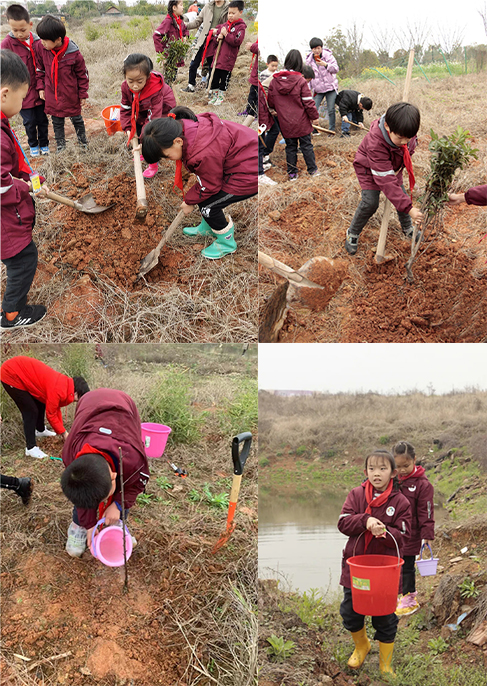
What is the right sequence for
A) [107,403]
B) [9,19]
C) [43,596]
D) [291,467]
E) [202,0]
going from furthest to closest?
1. [202,0]
2. [291,467]
3. [9,19]
4. [107,403]
5. [43,596]

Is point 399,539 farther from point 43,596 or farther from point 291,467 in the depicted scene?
point 291,467

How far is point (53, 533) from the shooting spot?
Answer: 256 centimetres

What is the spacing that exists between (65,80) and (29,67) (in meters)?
0.35

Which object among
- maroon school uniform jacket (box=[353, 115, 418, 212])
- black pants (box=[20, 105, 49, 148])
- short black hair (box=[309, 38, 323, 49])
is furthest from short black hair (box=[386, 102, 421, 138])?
short black hair (box=[309, 38, 323, 49])

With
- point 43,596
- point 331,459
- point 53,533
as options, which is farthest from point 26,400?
point 331,459

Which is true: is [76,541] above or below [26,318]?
below

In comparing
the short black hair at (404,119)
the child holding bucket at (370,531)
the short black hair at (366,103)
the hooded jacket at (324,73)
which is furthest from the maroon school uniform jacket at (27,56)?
the child holding bucket at (370,531)

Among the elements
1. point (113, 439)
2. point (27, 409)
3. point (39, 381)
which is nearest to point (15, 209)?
point (39, 381)

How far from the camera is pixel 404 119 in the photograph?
282 cm

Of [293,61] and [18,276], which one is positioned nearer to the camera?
[18,276]

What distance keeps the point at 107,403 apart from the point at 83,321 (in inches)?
40.3

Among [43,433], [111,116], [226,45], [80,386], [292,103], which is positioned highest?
[226,45]

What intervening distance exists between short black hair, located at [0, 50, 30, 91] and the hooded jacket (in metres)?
4.45

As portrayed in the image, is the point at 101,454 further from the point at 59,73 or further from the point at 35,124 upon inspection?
the point at 35,124
